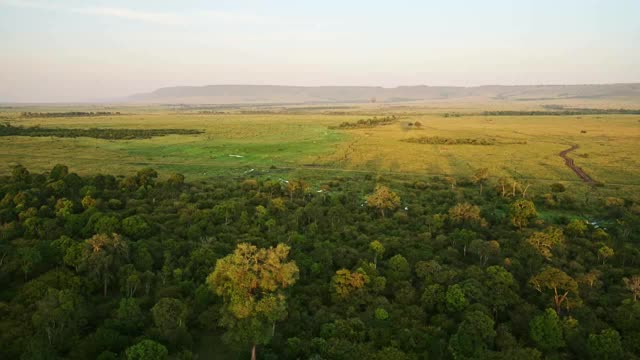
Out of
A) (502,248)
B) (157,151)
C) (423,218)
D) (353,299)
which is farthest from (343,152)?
(353,299)

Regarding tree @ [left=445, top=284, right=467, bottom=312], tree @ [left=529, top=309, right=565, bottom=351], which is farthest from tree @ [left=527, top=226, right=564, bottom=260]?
tree @ [left=529, top=309, right=565, bottom=351]

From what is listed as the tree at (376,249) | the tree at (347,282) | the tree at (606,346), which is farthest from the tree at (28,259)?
the tree at (606,346)

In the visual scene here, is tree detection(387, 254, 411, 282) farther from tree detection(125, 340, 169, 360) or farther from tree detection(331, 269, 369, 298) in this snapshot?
tree detection(125, 340, 169, 360)

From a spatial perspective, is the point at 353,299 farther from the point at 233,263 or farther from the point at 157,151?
the point at 157,151

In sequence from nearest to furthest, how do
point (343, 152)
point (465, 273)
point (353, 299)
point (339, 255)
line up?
point (353, 299) < point (465, 273) < point (339, 255) < point (343, 152)

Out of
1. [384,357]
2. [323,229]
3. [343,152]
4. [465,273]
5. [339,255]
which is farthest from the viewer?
[343,152]

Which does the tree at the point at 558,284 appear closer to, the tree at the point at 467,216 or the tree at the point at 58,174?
the tree at the point at 467,216
